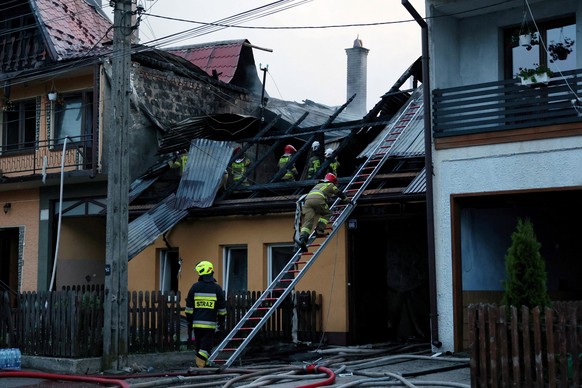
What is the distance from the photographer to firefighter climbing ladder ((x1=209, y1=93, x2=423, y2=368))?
587 inches

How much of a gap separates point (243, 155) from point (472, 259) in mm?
6836

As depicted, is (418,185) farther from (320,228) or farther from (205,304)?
(205,304)

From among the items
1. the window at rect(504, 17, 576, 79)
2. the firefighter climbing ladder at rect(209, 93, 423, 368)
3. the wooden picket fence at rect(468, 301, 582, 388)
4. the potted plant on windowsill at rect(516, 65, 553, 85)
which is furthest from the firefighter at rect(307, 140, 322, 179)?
the wooden picket fence at rect(468, 301, 582, 388)

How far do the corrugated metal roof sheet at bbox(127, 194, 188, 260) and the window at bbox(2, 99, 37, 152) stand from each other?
20.9 feet

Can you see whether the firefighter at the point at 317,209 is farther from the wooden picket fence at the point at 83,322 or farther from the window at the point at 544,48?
the window at the point at 544,48

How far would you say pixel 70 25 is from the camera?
80.8ft

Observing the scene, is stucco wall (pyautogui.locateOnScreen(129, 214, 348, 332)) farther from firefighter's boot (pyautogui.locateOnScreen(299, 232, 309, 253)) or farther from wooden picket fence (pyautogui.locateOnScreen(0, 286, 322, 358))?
firefighter's boot (pyautogui.locateOnScreen(299, 232, 309, 253))

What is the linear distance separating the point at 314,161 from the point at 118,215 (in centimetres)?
615

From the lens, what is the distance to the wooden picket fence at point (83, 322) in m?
14.1

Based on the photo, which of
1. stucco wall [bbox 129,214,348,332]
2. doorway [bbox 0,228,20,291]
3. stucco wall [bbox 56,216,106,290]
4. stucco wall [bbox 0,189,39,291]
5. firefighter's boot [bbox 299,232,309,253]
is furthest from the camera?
doorway [bbox 0,228,20,291]

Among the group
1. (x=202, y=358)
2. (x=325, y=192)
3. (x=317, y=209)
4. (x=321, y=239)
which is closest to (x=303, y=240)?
(x=317, y=209)

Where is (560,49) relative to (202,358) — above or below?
above

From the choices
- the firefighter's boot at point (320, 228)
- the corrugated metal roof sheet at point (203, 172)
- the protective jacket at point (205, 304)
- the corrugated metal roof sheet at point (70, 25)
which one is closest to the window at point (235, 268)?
the corrugated metal roof sheet at point (203, 172)

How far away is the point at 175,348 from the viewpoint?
1532 centimetres
